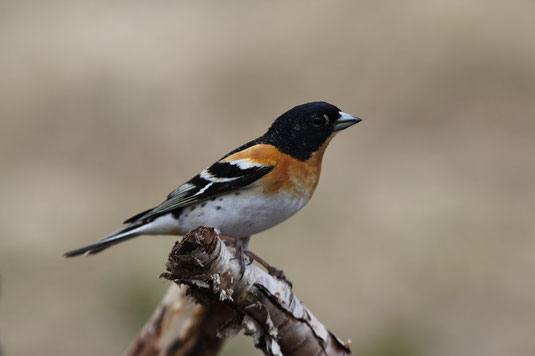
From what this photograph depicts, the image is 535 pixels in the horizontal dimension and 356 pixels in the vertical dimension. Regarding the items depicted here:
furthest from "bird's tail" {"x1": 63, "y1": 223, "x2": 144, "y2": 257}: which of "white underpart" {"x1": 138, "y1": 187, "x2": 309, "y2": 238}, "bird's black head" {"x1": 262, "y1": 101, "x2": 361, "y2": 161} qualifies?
"bird's black head" {"x1": 262, "y1": 101, "x2": 361, "y2": 161}

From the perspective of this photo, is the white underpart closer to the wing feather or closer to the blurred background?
the wing feather

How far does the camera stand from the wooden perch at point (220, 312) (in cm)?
326

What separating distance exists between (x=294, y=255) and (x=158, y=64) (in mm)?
5600

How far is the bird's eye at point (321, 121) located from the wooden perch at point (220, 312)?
1267 millimetres

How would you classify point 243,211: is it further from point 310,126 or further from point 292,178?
point 310,126

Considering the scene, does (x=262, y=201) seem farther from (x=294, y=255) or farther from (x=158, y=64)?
(x=158, y=64)

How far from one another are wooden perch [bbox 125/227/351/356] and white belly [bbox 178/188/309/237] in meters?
0.47

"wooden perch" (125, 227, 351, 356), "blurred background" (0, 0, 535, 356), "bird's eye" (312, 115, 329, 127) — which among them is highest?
"bird's eye" (312, 115, 329, 127)

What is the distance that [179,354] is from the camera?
447cm

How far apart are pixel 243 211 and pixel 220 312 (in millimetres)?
599

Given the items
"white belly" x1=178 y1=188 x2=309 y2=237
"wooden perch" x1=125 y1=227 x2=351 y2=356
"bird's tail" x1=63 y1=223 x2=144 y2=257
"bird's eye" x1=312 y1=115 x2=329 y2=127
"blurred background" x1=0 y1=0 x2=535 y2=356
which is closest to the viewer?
"wooden perch" x1=125 y1=227 x2=351 y2=356

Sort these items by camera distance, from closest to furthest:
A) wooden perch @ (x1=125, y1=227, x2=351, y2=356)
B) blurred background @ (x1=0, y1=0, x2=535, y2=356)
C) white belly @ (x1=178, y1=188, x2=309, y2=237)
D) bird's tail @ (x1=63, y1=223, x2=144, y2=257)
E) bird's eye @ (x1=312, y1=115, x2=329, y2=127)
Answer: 1. wooden perch @ (x1=125, y1=227, x2=351, y2=356)
2. white belly @ (x1=178, y1=188, x2=309, y2=237)
3. bird's tail @ (x1=63, y1=223, x2=144, y2=257)
4. bird's eye @ (x1=312, y1=115, x2=329, y2=127)
5. blurred background @ (x1=0, y1=0, x2=535, y2=356)

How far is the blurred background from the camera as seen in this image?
9031mm

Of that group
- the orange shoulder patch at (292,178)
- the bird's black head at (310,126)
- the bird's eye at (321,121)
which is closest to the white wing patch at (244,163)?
the orange shoulder patch at (292,178)
